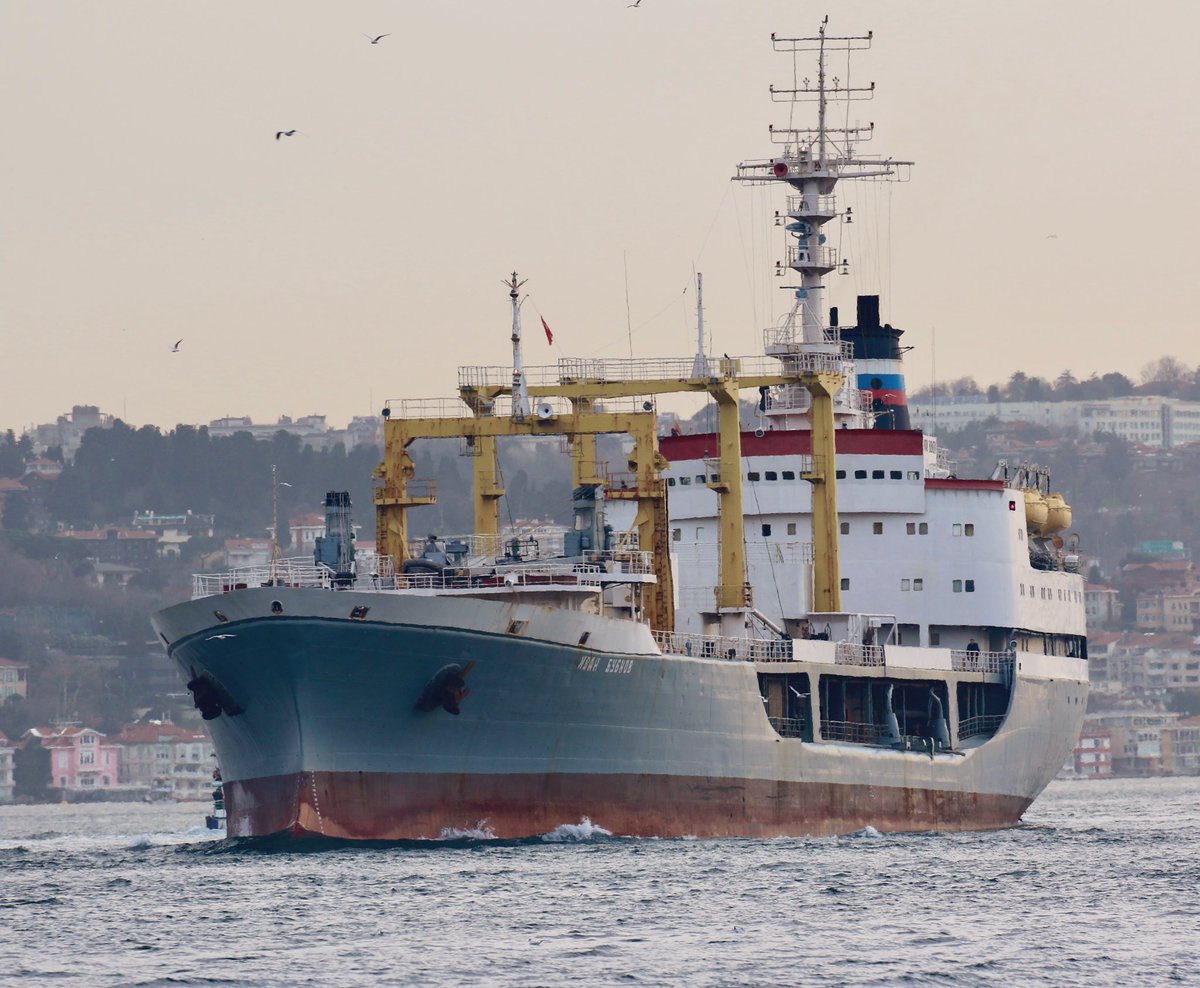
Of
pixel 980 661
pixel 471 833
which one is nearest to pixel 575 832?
pixel 471 833

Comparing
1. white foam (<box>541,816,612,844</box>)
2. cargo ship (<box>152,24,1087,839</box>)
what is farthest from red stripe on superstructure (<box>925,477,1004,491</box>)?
white foam (<box>541,816,612,844</box>)

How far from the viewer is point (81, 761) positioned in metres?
175

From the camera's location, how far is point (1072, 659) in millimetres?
68812

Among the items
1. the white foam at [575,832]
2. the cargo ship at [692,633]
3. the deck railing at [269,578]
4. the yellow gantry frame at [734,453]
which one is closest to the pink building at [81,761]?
the cargo ship at [692,633]

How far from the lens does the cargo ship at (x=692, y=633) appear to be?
47281 mm

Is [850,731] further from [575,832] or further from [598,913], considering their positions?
[598,913]

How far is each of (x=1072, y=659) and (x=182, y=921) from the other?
3517cm

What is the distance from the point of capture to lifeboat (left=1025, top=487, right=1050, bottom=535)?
67.1 meters

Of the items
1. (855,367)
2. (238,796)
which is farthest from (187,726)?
(238,796)

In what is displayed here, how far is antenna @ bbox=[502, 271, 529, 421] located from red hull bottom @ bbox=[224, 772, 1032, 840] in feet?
27.2

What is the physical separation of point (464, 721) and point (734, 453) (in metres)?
11.8

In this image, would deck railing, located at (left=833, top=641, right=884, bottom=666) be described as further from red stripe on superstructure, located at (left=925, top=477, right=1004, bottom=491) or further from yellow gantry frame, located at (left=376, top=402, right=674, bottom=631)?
yellow gantry frame, located at (left=376, top=402, right=674, bottom=631)

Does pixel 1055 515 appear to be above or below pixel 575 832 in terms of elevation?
above

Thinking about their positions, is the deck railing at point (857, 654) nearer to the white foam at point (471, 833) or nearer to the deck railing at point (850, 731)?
the deck railing at point (850, 731)
